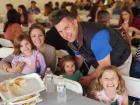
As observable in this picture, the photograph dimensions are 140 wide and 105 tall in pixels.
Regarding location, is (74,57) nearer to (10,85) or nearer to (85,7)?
(10,85)

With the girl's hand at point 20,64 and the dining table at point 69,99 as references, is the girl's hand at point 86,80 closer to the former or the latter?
the dining table at point 69,99

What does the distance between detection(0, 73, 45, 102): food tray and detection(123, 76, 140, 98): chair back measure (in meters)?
0.74

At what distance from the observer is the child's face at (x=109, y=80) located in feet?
8.31

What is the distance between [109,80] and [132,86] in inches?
7.9

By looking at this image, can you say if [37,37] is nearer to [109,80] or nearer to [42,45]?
[42,45]

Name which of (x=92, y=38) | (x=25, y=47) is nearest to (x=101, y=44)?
(x=92, y=38)

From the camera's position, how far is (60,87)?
2307 mm

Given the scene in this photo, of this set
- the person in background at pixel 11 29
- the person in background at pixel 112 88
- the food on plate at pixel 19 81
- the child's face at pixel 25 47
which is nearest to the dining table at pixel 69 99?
the food on plate at pixel 19 81

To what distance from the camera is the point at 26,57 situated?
3172mm

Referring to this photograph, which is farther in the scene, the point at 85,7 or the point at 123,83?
the point at 85,7

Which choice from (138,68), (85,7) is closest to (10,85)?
(138,68)

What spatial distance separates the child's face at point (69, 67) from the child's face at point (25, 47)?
1.33 ft

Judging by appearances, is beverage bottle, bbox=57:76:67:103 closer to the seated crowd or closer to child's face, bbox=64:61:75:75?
the seated crowd

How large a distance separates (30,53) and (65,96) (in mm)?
1038
